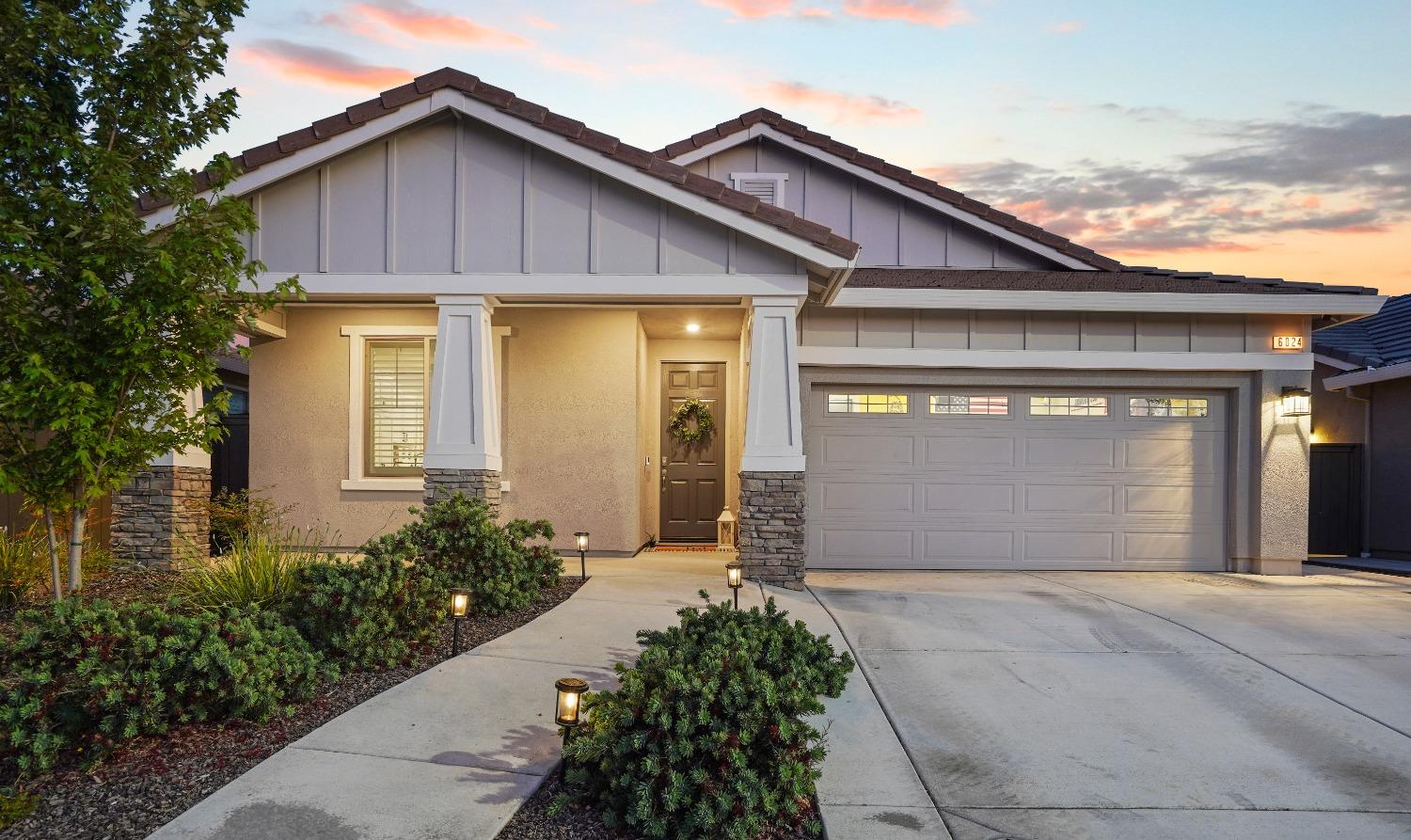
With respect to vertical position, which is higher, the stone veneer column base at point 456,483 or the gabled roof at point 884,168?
the gabled roof at point 884,168

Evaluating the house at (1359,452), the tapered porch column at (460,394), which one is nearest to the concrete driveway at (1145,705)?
the tapered porch column at (460,394)

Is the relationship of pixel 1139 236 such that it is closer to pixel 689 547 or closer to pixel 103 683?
pixel 689 547

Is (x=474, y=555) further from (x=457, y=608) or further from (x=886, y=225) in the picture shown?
(x=886, y=225)

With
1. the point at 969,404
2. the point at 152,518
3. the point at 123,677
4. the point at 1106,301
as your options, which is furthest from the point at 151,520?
the point at 1106,301

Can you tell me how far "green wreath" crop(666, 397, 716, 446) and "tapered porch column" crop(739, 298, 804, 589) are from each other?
9.97ft

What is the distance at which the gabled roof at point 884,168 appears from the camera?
1120 cm

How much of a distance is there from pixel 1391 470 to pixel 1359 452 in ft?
1.91

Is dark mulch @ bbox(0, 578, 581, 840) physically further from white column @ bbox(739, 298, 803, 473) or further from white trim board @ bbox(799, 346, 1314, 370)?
white trim board @ bbox(799, 346, 1314, 370)

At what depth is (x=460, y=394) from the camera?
8.62 metres

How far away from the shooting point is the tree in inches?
201

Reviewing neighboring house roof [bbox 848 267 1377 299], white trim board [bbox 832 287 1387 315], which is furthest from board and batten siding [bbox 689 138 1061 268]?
white trim board [bbox 832 287 1387 315]

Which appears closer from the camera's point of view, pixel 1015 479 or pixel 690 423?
pixel 1015 479

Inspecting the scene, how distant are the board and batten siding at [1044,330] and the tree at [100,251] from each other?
21.2 feet

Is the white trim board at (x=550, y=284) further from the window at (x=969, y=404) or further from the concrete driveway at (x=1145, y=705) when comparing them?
the concrete driveway at (x=1145, y=705)
